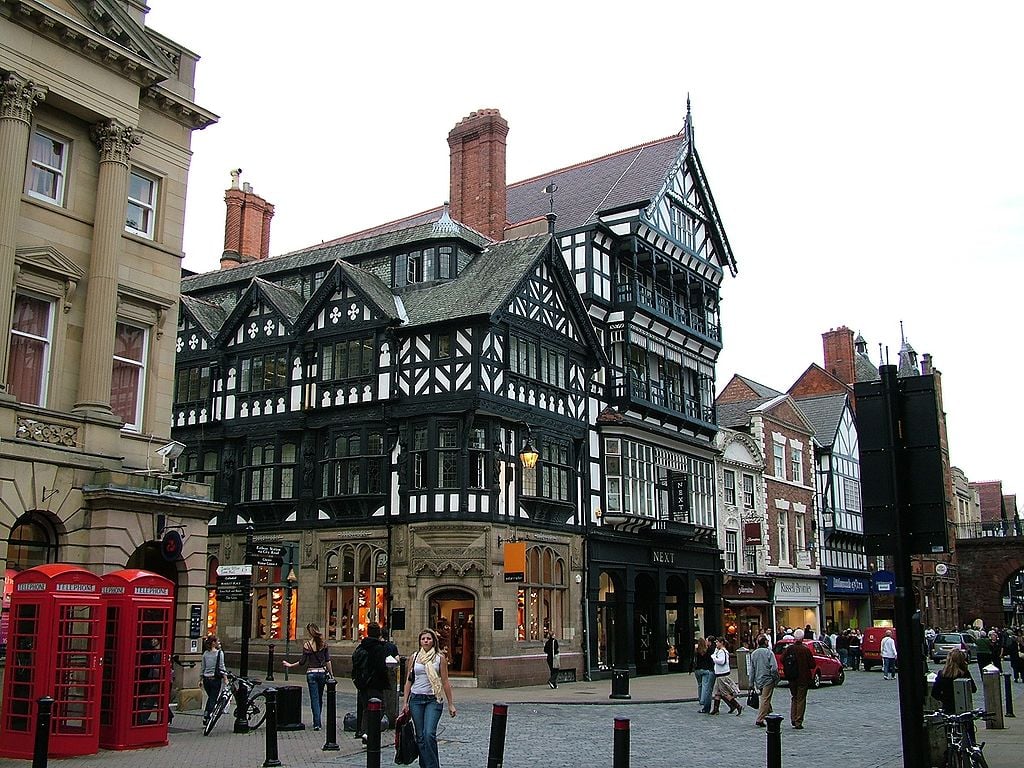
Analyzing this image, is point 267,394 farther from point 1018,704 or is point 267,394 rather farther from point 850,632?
point 850,632

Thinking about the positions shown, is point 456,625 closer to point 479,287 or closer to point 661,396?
point 479,287

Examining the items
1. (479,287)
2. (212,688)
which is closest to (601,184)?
(479,287)

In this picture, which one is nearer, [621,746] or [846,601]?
[621,746]

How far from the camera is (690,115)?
40.8 metres

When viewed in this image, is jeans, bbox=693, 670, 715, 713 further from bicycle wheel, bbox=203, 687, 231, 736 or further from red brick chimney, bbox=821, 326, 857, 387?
red brick chimney, bbox=821, 326, 857, 387

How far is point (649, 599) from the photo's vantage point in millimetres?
37906

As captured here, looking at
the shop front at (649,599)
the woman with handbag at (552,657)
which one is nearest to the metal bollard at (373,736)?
the woman with handbag at (552,657)

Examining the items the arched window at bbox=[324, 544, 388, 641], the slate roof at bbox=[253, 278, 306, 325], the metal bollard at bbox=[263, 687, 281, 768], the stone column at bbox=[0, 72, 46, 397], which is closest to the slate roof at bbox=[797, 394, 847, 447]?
the slate roof at bbox=[253, 278, 306, 325]

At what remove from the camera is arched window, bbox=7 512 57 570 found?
18.0m

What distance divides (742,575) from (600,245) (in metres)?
16.7

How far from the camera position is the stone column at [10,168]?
694 inches

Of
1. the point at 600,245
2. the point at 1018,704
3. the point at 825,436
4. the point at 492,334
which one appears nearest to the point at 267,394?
the point at 492,334

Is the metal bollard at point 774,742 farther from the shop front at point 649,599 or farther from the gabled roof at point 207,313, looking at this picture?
the gabled roof at point 207,313

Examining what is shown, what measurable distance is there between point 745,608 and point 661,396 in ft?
40.8
